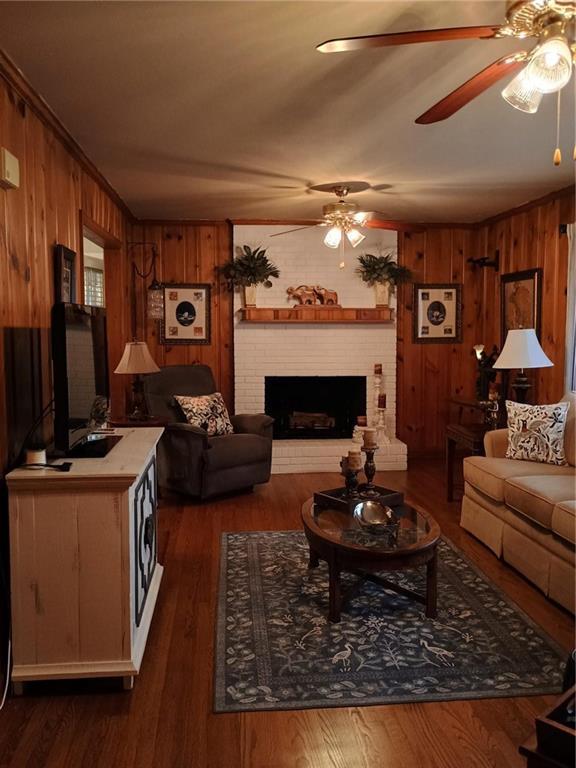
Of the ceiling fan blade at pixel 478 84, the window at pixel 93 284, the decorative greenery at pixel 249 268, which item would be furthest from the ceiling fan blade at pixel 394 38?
the window at pixel 93 284

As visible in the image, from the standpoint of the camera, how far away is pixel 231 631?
8.80 ft

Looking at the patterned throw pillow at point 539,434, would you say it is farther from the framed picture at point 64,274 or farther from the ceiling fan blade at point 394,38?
the framed picture at point 64,274

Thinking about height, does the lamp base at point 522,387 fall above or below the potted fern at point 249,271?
below

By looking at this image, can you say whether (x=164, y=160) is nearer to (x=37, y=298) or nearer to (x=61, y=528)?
(x=37, y=298)

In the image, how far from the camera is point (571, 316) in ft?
14.6

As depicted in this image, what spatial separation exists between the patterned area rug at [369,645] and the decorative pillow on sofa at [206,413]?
1710mm

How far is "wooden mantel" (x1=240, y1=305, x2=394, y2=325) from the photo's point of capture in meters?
5.93

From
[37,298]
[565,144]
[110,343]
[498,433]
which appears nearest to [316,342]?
[110,343]

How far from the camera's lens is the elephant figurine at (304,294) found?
5.99 meters

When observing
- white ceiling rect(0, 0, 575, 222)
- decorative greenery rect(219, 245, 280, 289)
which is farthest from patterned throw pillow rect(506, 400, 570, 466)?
decorative greenery rect(219, 245, 280, 289)

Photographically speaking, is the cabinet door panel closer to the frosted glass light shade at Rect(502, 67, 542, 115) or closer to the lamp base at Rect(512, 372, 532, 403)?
the frosted glass light shade at Rect(502, 67, 542, 115)

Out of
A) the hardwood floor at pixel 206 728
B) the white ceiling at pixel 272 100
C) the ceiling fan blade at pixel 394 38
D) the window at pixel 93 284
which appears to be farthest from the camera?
the window at pixel 93 284

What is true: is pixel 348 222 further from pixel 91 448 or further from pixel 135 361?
pixel 91 448

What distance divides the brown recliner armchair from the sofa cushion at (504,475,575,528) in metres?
2.06
